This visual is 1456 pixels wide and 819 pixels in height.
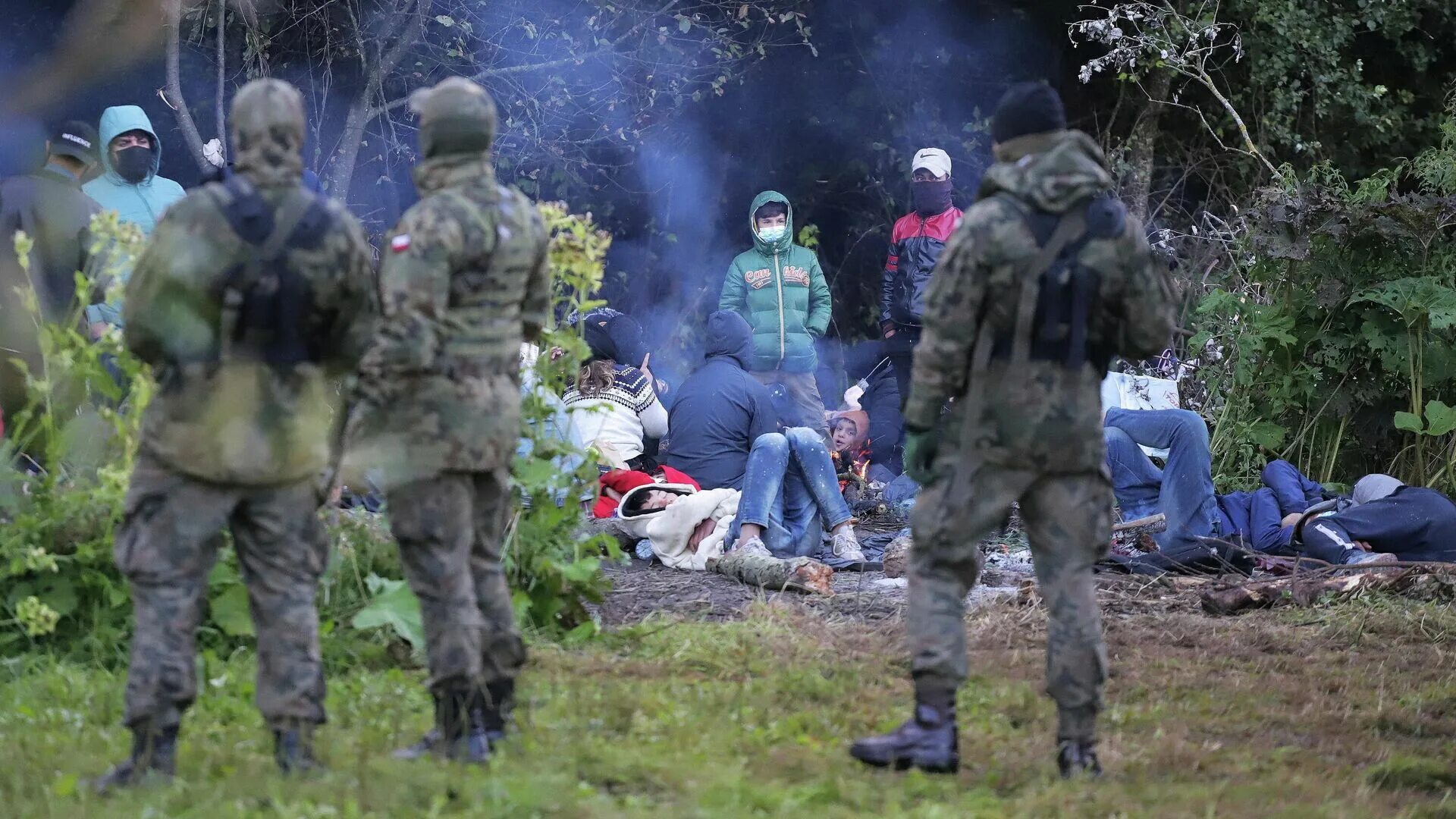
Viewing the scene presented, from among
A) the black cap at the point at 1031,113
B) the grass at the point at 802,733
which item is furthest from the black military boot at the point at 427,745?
the black cap at the point at 1031,113

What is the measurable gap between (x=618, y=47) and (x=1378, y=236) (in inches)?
235

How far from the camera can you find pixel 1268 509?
26.7ft

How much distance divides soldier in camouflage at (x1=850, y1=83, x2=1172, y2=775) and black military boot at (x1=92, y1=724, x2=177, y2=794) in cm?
182

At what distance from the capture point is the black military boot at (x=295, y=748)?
3967mm

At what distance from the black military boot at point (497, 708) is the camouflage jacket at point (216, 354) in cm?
82

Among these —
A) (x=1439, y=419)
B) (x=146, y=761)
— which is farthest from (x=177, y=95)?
(x=1439, y=419)

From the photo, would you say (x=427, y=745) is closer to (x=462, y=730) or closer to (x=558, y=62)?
(x=462, y=730)

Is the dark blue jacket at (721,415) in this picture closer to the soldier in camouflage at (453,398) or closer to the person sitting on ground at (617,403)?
the person sitting on ground at (617,403)

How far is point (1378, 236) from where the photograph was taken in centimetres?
940

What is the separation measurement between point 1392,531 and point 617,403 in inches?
167

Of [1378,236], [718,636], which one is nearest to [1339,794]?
[718,636]

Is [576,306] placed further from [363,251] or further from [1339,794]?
[1339,794]

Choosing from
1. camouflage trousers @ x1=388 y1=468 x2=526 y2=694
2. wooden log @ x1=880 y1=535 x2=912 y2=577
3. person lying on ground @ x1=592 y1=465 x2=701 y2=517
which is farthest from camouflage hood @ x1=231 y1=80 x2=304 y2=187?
person lying on ground @ x1=592 y1=465 x2=701 y2=517

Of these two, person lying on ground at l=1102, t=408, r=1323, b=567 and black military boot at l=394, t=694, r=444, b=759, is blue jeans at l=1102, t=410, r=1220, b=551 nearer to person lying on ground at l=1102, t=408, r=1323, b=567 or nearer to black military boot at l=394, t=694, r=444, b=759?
person lying on ground at l=1102, t=408, r=1323, b=567
